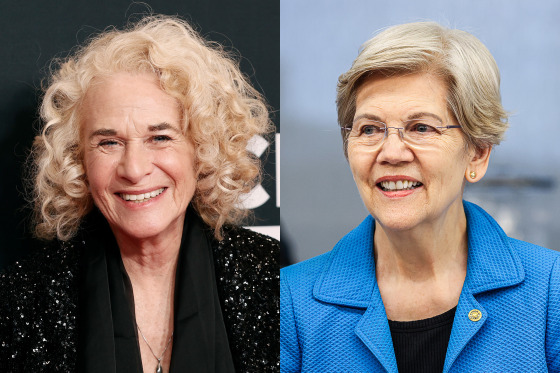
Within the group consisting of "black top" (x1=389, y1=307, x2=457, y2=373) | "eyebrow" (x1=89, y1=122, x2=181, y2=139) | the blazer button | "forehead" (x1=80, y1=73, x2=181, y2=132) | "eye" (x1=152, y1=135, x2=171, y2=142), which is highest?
"forehead" (x1=80, y1=73, x2=181, y2=132)

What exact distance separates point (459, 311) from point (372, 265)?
0.34 m

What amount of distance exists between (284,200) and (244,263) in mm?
315

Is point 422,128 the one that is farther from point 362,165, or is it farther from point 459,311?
point 459,311

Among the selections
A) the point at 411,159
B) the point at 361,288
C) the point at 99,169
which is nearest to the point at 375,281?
the point at 361,288

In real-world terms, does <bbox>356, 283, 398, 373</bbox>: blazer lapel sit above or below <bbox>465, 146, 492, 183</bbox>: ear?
below

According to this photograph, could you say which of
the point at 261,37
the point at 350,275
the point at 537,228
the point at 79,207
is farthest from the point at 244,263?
the point at 537,228

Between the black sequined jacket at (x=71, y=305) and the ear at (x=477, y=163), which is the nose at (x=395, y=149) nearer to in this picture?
the ear at (x=477, y=163)

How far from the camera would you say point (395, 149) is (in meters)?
1.92

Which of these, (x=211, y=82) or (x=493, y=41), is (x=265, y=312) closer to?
(x=211, y=82)

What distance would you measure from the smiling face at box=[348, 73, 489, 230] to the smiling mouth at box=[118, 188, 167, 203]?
740 millimetres

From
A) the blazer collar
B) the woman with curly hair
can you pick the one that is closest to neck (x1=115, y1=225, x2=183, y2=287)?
the woman with curly hair

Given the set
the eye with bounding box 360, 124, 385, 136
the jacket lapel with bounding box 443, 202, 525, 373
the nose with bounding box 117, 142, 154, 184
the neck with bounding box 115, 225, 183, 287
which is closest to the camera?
the jacket lapel with bounding box 443, 202, 525, 373

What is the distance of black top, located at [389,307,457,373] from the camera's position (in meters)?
2.00

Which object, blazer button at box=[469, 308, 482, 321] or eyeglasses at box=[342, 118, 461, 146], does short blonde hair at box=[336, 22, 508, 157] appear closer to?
eyeglasses at box=[342, 118, 461, 146]
